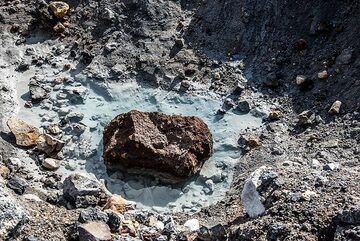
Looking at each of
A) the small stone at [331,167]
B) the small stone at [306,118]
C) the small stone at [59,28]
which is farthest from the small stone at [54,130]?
the small stone at [331,167]

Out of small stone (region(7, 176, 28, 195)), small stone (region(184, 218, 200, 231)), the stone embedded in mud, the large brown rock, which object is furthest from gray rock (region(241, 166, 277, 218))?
the stone embedded in mud

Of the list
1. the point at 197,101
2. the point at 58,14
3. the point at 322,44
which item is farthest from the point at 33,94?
the point at 322,44

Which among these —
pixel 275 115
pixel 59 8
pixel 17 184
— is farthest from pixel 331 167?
pixel 59 8

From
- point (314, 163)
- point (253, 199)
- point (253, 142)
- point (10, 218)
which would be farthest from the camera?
point (253, 142)

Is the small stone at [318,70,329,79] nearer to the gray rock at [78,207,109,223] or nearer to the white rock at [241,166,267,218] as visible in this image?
the white rock at [241,166,267,218]

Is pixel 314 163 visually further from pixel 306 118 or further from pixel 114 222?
pixel 114 222

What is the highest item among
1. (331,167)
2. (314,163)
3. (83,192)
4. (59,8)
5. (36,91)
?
(331,167)
